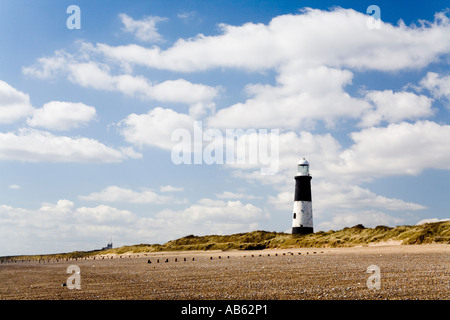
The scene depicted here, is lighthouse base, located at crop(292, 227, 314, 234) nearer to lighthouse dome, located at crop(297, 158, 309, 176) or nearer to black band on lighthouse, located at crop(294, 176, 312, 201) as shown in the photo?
black band on lighthouse, located at crop(294, 176, 312, 201)

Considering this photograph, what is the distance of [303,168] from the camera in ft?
223

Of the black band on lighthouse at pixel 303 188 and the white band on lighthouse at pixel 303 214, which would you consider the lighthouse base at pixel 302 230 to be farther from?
the black band on lighthouse at pixel 303 188

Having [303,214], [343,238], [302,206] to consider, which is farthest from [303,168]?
[343,238]

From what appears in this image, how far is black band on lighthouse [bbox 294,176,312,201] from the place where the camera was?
218ft

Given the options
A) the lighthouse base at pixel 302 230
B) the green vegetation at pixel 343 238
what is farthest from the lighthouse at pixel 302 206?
the green vegetation at pixel 343 238

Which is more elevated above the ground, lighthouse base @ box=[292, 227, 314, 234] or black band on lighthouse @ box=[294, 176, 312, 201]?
black band on lighthouse @ box=[294, 176, 312, 201]

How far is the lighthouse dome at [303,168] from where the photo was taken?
67.8 meters

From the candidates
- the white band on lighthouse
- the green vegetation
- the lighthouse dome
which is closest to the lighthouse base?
the white band on lighthouse

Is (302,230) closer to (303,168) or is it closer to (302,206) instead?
(302,206)

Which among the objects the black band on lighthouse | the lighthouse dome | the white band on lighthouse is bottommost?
the white band on lighthouse

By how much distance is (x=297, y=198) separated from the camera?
66.7m
